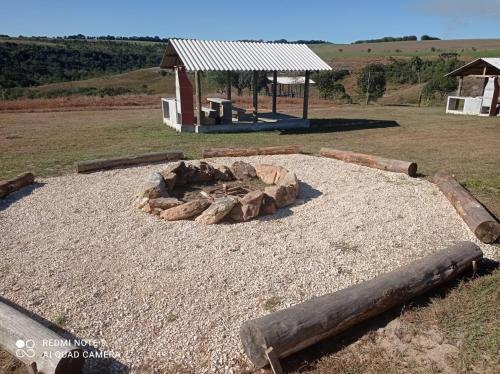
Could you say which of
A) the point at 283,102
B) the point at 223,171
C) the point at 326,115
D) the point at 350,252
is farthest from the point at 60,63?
the point at 350,252

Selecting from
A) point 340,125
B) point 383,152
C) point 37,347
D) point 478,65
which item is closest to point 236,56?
point 340,125

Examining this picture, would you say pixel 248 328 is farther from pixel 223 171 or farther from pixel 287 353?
pixel 223 171

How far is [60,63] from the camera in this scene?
59.3 metres

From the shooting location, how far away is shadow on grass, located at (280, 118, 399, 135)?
1503cm

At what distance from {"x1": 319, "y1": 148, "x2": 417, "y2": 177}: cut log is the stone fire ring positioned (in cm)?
253

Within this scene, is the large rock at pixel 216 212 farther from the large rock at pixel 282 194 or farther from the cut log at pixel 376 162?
the cut log at pixel 376 162

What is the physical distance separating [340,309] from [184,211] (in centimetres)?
309

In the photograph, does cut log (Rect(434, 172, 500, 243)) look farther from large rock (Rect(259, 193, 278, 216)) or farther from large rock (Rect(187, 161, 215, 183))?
large rock (Rect(187, 161, 215, 183))

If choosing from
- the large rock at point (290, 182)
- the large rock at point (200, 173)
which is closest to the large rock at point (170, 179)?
the large rock at point (200, 173)

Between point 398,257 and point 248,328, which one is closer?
point 248,328

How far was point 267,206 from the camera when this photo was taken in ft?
19.5

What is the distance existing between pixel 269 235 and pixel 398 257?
5.71 ft

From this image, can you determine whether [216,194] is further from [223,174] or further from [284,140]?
[284,140]

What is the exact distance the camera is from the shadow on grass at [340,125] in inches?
592
